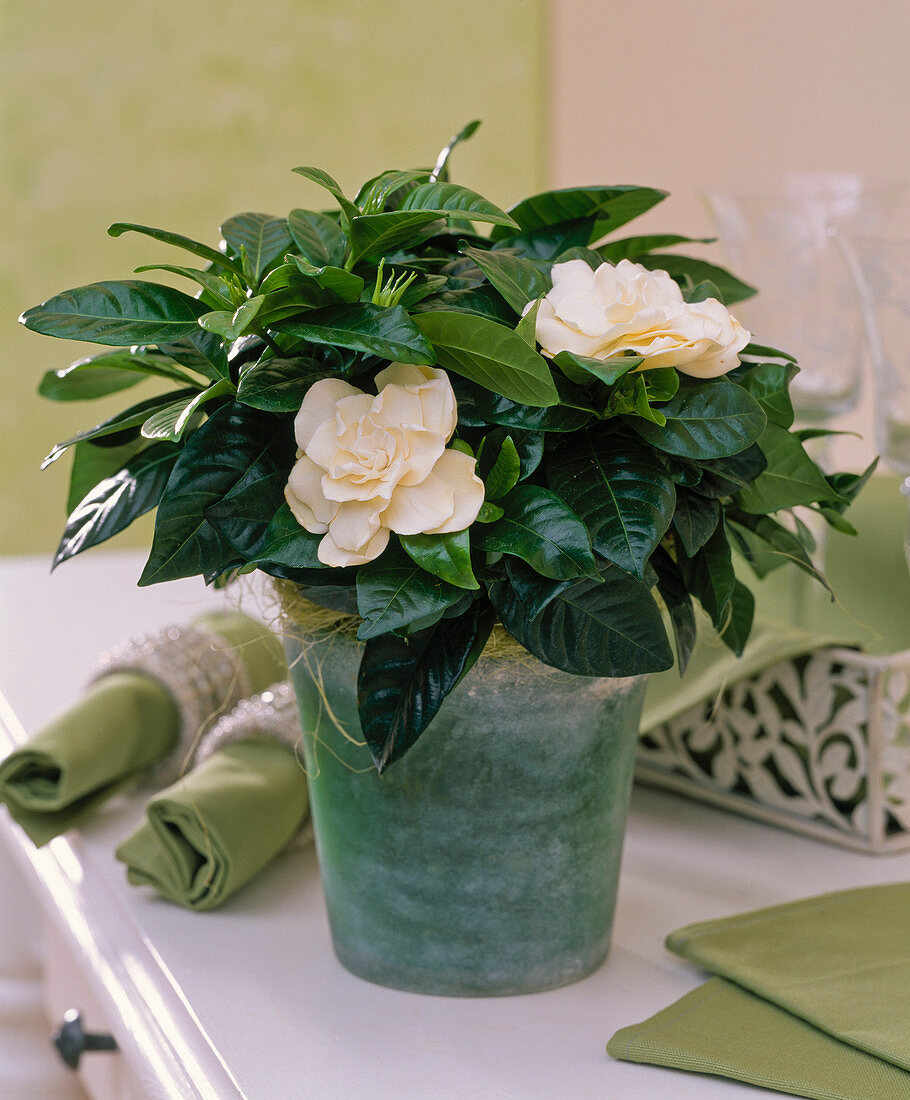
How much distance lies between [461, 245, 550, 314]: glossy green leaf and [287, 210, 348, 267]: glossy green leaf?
0.05 meters

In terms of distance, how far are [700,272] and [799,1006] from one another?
0.30m

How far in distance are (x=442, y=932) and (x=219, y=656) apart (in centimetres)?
30

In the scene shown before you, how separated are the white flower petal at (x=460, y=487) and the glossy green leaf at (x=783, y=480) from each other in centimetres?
13

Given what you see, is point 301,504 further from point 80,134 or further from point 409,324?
point 80,134

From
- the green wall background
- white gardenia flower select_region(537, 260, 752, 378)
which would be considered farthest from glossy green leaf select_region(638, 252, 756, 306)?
the green wall background

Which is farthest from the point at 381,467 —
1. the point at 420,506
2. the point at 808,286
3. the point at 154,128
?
the point at 154,128

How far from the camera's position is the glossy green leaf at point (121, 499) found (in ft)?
1.44

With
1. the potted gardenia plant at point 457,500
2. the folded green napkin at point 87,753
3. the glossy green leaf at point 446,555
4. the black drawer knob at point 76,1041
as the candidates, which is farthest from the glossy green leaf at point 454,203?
the black drawer knob at point 76,1041

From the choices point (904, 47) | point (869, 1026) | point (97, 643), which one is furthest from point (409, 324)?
point (904, 47)

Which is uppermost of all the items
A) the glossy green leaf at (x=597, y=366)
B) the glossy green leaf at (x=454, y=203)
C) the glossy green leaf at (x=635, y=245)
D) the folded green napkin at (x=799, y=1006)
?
the glossy green leaf at (x=454, y=203)

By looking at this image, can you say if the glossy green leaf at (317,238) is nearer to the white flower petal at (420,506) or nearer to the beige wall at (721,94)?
the white flower petal at (420,506)

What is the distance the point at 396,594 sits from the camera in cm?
38

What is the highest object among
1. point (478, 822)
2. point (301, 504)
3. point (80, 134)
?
point (80, 134)

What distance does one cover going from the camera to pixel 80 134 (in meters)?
2.57
